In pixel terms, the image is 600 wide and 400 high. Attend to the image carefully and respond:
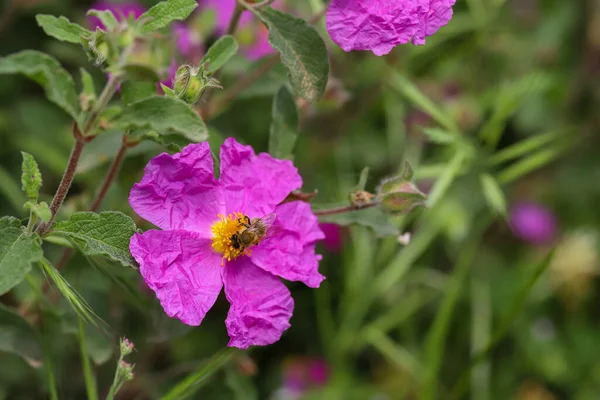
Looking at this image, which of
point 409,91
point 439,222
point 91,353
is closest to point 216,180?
point 91,353

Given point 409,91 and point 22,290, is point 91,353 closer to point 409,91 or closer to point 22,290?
point 22,290

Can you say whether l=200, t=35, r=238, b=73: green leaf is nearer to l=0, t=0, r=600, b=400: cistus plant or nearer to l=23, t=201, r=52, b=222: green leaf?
l=0, t=0, r=600, b=400: cistus plant

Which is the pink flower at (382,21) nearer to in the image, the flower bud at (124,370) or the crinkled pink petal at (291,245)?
the crinkled pink petal at (291,245)

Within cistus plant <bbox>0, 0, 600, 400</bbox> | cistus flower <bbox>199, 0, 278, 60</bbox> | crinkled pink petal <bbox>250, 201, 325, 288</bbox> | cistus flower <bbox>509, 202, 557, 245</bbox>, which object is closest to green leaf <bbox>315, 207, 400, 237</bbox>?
cistus plant <bbox>0, 0, 600, 400</bbox>

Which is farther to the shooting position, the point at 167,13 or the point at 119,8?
the point at 119,8

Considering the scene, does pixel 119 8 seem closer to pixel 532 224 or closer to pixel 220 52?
pixel 220 52

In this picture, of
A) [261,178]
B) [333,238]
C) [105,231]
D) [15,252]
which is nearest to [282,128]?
[261,178]
